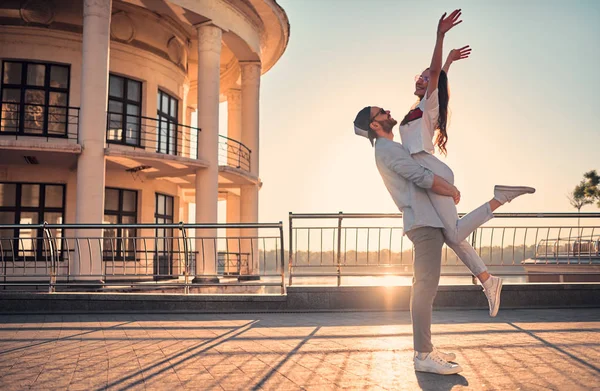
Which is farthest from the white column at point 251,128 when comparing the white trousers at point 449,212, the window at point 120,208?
the white trousers at point 449,212

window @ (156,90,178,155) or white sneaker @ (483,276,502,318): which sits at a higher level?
window @ (156,90,178,155)

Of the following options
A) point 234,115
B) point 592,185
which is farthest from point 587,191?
point 234,115

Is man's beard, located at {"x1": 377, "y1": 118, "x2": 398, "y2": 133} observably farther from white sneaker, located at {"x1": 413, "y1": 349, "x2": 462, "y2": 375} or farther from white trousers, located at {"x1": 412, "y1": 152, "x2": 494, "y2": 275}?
white sneaker, located at {"x1": 413, "y1": 349, "x2": 462, "y2": 375}

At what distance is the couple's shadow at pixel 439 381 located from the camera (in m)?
3.96

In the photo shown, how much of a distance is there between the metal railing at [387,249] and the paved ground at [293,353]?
82.9 inches

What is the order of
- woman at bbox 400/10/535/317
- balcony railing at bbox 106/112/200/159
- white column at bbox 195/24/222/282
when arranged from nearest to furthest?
woman at bbox 400/10/535/317 < balcony railing at bbox 106/112/200/159 < white column at bbox 195/24/222/282

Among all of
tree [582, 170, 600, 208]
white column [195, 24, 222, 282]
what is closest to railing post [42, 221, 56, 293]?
white column [195, 24, 222, 282]

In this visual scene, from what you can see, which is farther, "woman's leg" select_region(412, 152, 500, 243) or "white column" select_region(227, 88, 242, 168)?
"white column" select_region(227, 88, 242, 168)

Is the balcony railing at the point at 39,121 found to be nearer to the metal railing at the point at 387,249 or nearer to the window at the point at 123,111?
the window at the point at 123,111

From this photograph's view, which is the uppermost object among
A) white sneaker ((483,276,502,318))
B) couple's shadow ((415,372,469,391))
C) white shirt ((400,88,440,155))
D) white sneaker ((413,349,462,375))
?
white shirt ((400,88,440,155))

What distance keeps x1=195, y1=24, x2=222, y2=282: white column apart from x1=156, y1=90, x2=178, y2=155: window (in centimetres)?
150

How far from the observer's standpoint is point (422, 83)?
189 inches

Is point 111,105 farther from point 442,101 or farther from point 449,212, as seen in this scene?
point 449,212

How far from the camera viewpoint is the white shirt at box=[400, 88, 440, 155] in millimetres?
4586
